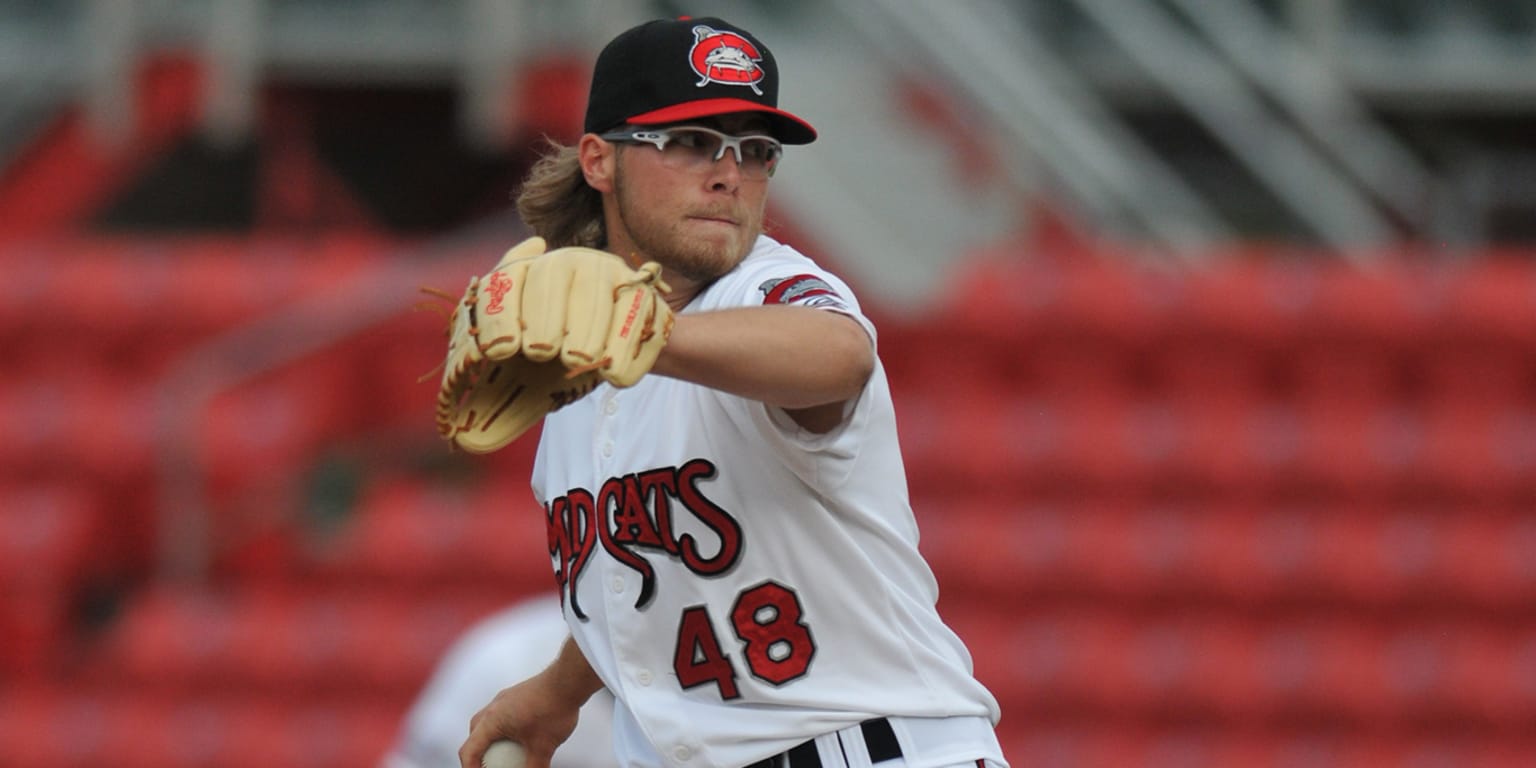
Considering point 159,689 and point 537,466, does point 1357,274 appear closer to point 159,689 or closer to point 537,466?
point 159,689

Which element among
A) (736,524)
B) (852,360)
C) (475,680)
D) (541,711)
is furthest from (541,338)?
(475,680)

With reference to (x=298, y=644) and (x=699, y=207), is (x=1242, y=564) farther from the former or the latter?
(x=699, y=207)

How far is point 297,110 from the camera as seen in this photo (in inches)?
351

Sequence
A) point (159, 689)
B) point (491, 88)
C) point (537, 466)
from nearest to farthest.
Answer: point (537, 466), point (159, 689), point (491, 88)

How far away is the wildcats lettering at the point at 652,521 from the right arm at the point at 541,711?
0.24m

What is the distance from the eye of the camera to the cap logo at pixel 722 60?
237 cm

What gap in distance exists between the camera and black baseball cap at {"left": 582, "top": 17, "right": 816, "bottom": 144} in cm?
237

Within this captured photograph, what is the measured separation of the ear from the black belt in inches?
29.5

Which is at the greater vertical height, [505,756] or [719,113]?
[719,113]

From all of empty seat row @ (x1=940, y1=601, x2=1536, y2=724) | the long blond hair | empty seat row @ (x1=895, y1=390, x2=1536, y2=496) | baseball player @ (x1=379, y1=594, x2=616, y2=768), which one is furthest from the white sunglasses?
empty seat row @ (x1=895, y1=390, x2=1536, y2=496)

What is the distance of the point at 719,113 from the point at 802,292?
29 centimetres

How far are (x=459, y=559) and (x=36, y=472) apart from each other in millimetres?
1666

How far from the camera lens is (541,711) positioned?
271cm

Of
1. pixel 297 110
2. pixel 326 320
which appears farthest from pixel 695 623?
pixel 297 110
